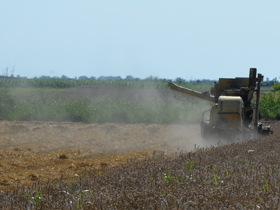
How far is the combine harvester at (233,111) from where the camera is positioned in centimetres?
1172

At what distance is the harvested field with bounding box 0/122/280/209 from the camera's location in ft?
15.4

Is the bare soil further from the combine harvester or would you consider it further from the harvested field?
the combine harvester

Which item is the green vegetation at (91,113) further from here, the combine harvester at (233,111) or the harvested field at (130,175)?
the combine harvester at (233,111)

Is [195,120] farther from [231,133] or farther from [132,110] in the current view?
[231,133]

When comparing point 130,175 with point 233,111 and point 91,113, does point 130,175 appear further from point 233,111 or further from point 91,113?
point 91,113

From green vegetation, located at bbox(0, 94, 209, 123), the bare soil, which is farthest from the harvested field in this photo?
green vegetation, located at bbox(0, 94, 209, 123)

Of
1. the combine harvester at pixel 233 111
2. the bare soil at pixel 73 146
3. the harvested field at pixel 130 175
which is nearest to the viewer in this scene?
the harvested field at pixel 130 175

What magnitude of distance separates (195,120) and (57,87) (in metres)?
34.4

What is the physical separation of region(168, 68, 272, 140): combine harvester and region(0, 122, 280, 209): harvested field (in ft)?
4.78

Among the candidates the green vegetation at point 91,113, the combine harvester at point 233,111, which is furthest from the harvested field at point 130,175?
the green vegetation at point 91,113

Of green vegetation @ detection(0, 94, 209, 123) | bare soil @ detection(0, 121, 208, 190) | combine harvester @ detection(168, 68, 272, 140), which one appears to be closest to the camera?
bare soil @ detection(0, 121, 208, 190)

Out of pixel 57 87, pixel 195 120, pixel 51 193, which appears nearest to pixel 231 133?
pixel 51 193

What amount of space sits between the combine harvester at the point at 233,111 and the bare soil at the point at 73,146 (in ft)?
4.23

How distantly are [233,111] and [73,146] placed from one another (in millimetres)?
4729
